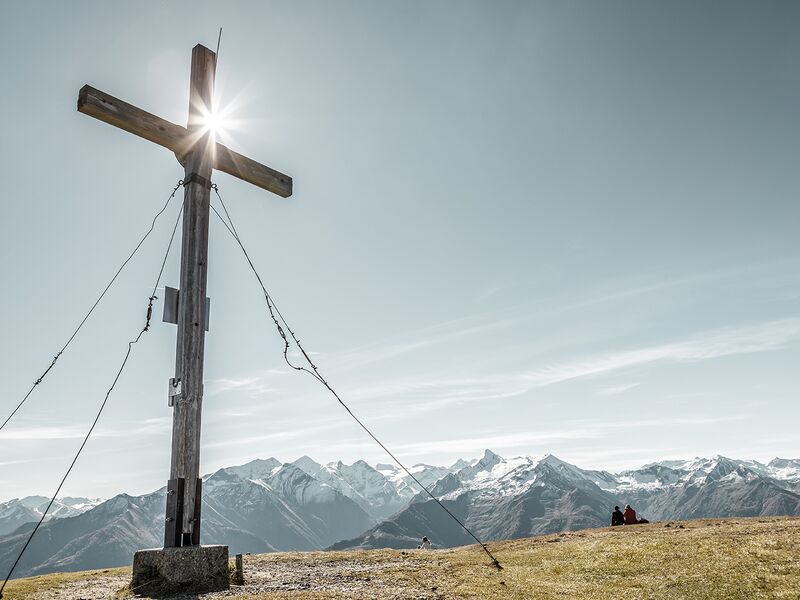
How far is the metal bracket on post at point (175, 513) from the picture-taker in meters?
15.1

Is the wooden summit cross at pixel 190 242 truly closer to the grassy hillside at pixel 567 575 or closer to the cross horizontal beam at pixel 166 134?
the cross horizontal beam at pixel 166 134

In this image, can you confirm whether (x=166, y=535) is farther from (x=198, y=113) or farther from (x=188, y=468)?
(x=198, y=113)

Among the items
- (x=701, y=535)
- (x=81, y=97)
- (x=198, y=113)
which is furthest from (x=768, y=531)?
(x=81, y=97)

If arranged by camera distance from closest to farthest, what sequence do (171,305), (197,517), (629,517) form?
(197,517) < (171,305) < (629,517)

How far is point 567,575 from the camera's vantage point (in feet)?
55.8

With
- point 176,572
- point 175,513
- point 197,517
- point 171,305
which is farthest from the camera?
point 171,305

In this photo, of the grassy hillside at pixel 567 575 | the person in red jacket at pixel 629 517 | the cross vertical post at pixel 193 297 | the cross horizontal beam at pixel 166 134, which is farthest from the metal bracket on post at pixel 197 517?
the person in red jacket at pixel 629 517

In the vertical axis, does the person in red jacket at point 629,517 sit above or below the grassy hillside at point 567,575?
below

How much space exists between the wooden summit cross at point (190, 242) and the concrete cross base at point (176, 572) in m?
0.49

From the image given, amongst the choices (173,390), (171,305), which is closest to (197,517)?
(173,390)

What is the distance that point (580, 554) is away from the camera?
811 inches

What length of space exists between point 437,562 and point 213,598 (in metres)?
11.4

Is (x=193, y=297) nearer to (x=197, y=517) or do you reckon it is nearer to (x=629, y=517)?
(x=197, y=517)

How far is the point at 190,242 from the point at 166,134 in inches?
135
